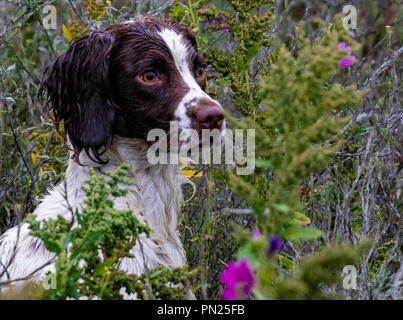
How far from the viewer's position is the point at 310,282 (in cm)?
159

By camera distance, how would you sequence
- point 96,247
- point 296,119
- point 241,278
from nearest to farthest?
1. point 241,278
2. point 296,119
3. point 96,247

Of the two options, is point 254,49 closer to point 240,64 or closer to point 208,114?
point 240,64

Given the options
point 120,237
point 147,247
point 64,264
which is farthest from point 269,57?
point 64,264

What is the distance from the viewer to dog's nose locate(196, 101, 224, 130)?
252 cm

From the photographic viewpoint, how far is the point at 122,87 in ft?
8.87

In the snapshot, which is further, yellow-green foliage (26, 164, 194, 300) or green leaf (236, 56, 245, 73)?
green leaf (236, 56, 245, 73)

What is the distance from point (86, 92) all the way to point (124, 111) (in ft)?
0.63

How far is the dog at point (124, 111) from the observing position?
262 centimetres

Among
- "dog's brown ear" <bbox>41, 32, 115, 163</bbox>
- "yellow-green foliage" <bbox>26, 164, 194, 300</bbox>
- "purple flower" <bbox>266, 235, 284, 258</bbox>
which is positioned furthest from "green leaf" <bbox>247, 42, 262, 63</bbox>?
"purple flower" <bbox>266, 235, 284, 258</bbox>

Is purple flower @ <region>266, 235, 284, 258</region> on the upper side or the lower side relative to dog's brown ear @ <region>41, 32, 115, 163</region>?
lower

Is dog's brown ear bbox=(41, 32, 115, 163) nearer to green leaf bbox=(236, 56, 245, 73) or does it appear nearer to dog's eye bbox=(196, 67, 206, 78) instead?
dog's eye bbox=(196, 67, 206, 78)

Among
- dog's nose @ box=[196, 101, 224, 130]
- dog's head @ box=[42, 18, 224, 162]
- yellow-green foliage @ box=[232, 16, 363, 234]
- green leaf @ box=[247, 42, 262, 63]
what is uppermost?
green leaf @ box=[247, 42, 262, 63]

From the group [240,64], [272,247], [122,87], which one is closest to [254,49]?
[240,64]
